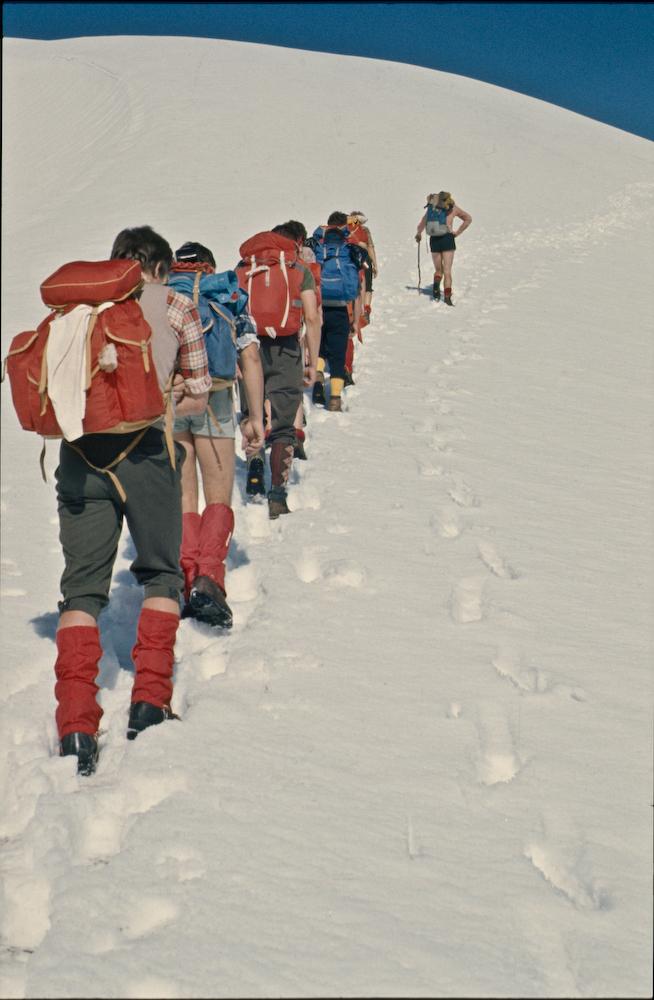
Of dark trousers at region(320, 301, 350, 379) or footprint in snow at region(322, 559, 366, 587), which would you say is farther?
dark trousers at region(320, 301, 350, 379)

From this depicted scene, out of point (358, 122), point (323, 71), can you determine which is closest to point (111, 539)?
point (358, 122)

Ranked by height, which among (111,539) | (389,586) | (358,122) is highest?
(358,122)

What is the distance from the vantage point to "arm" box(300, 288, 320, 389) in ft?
16.4

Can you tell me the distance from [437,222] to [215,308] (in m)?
8.75

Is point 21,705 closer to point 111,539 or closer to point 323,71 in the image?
point 111,539

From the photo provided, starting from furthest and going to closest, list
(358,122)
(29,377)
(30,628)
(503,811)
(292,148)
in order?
1. (358,122)
2. (292,148)
3. (30,628)
4. (29,377)
5. (503,811)

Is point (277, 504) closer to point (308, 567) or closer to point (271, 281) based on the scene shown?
point (308, 567)

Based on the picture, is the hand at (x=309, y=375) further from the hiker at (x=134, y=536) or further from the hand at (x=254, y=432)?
the hiker at (x=134, y=536)

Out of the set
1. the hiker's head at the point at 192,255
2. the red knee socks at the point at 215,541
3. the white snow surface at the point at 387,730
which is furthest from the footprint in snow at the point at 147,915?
the hiker's head at the point at 192,255

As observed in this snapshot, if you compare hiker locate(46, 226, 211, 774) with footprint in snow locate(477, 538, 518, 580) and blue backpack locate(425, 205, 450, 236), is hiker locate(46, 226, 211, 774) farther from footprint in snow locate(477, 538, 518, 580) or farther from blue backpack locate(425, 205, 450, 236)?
blue backpack locate(425, 205, 450, 236)

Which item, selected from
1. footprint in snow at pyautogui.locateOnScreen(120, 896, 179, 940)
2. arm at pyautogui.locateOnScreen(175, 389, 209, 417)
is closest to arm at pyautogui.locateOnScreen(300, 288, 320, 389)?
arm at pyautogui.locateOnScreen(175, 389, 209, 417)

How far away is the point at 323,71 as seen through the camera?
38.8 m

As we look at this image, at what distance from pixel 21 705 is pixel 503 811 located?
5.92 ft

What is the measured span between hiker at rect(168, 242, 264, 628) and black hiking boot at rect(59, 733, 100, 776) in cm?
92
